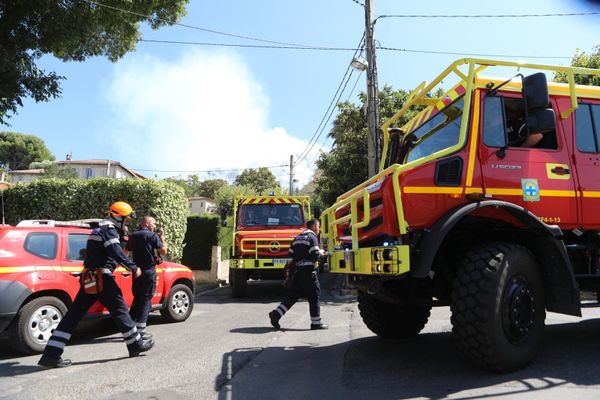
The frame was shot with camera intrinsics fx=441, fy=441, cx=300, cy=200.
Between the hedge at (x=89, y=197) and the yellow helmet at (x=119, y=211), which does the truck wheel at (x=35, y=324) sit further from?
the hedge at (x=89, y=197)

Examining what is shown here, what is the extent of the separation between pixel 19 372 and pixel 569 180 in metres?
5.94

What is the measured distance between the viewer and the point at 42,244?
5711 mm

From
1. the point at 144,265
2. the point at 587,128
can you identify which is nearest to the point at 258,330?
the point at 144,265

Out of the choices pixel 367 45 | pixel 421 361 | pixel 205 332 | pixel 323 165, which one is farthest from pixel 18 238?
pixel 323 165

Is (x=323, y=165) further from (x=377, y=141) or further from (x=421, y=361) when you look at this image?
(x=421, y=361)

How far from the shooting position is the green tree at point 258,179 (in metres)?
59.4

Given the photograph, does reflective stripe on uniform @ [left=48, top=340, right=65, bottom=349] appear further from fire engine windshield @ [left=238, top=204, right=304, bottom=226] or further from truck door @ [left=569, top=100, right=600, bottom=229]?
fire engine windshield @ [left=238, top=204, right=304, bottom=226]

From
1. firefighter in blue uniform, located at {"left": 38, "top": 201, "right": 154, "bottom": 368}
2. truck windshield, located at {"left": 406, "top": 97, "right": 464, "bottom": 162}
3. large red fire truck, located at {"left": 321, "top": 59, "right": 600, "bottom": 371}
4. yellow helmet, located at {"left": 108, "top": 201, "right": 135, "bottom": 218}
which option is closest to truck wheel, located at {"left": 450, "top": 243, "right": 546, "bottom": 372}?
large red fire truck, located at {"left": 321, "top": 59, "right": 600, "bottom": 371}

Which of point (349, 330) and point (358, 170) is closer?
point (349, 330)

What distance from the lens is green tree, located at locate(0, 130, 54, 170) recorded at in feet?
216

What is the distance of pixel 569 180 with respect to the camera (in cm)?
443

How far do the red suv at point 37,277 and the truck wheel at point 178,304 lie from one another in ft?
3.12

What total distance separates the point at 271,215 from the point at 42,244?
21.3 ft

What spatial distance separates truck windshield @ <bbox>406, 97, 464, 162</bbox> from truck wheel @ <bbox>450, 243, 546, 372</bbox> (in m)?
1.19
